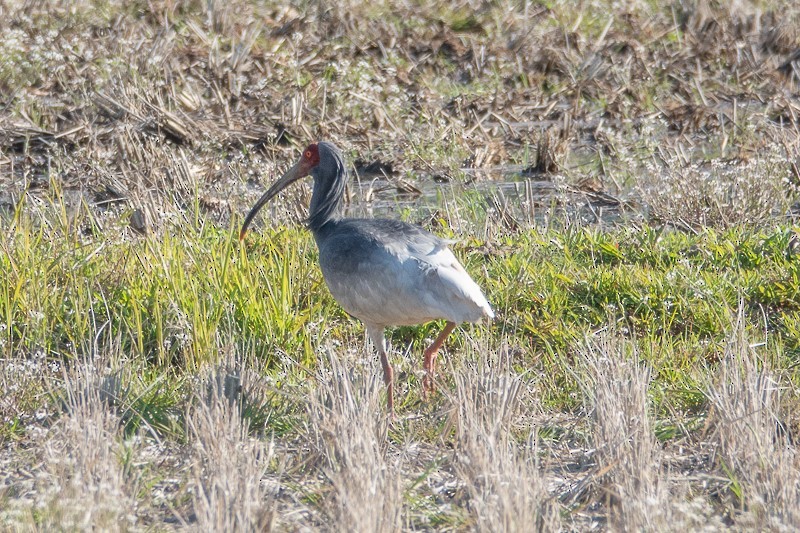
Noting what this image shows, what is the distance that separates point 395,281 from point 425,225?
8.24 ft

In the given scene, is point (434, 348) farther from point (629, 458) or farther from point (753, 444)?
point (753, 444)

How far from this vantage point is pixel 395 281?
17.2 ft

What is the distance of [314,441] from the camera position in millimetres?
4707

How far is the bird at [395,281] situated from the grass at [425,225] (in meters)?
0.18

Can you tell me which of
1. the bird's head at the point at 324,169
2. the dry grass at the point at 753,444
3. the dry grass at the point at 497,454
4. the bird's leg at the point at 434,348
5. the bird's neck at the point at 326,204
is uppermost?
the bird's head at the point at 324,169

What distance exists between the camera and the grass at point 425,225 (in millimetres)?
4270

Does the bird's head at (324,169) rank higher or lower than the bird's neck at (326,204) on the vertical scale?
higher

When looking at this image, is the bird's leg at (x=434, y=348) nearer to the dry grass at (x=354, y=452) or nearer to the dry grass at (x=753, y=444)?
the dry grass at (x=354, y=452)

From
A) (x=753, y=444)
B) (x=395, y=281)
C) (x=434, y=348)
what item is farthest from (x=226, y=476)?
(x=434, y=348)

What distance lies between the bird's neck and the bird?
212mm


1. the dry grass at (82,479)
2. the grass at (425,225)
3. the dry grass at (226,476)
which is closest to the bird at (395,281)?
the grass at (425,225)

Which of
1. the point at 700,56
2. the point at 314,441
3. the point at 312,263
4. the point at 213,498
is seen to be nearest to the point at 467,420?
the point at 314,441

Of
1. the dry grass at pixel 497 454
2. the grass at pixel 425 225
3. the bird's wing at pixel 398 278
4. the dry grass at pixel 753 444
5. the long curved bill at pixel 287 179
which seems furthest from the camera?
the long curved bill at pixel 287 179

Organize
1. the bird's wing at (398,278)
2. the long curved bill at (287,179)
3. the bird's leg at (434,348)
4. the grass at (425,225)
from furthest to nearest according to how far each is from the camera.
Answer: the long curved bill at (287,179) → the bird's leg at (434,348) → the bird's wing at (398,278) → the grass at (425,225)
